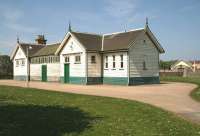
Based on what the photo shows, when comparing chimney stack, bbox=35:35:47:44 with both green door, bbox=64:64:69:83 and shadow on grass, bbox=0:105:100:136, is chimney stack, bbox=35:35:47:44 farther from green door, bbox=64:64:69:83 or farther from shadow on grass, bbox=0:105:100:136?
shadow on grass, bbox=0:105:100:136

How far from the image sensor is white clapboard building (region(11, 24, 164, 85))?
3253 cm

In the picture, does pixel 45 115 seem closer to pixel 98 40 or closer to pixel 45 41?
pixel 98 40

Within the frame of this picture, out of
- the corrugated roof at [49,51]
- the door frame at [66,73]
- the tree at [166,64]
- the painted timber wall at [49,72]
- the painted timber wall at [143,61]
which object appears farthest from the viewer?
the tree at [166,64]

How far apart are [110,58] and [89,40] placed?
367cm

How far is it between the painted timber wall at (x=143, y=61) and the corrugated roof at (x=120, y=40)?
0.57 meters

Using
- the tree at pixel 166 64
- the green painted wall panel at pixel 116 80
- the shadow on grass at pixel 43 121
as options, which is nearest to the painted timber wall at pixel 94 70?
the green painted wall panel at pixel 116 80

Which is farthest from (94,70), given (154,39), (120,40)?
(154,39)

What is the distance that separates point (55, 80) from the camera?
40.8 m

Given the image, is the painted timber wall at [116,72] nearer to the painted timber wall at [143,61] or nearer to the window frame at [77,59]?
the painted timber wall at [143,61]

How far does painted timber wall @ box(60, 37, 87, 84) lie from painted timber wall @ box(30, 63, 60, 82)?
2172 mm

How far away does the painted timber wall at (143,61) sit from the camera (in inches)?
1276

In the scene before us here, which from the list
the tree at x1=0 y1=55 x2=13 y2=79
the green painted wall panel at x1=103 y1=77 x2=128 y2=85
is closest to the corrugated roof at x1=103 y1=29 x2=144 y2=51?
the green painted wall panel at x1=103 y1=77 x2=128 y2=85

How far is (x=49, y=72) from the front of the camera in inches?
1657

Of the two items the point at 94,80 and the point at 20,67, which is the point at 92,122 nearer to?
the point at 94,80
